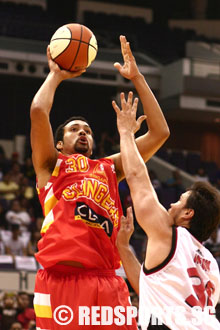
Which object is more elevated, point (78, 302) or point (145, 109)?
point (145, 109)

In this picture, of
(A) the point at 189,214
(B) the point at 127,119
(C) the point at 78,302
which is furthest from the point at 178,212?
(C) the point at 78,302

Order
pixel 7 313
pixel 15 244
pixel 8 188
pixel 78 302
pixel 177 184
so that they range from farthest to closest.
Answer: pixel 177 184 < pixel 8 188 < pixel 15 244 < pixel 7 313 < pixel 78 302

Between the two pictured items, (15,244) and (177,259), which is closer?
(177,259)

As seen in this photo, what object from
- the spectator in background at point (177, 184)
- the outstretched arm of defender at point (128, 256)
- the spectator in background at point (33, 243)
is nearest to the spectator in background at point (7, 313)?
the spectator in background at point (33, 243)

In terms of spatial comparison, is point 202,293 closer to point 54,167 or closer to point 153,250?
point 153,250

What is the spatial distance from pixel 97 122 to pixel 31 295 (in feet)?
32.2

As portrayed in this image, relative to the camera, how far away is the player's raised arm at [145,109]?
3.90 meters

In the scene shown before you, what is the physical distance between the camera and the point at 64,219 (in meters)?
3.78

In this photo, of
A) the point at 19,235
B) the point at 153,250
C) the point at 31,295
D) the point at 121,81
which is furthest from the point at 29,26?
the point at 153,250

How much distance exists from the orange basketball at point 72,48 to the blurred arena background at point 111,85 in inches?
311

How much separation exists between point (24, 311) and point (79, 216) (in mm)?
5520

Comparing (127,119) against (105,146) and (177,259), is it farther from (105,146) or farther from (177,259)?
(105,146)

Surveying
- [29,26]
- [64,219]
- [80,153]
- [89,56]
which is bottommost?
[29,26]

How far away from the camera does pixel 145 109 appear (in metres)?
3.98
